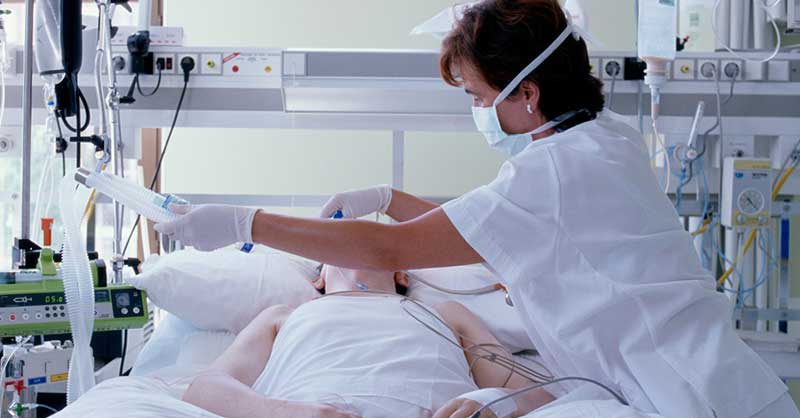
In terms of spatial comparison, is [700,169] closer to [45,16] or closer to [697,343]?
[697,343]

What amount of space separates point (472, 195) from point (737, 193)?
1567mm

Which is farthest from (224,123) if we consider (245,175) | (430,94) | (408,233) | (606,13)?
(606,13)

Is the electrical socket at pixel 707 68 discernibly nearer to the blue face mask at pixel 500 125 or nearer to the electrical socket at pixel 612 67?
the electrical socket at pixel 612 67

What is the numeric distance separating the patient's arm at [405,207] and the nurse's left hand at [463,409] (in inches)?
25.9

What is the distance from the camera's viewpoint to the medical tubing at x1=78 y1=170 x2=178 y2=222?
1.46 meters

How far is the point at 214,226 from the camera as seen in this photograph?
1410mm

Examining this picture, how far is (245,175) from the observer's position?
13.3ft

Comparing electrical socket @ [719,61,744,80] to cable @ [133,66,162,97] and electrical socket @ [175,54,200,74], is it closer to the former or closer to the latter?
electrical socket @ [175,54,200,74]

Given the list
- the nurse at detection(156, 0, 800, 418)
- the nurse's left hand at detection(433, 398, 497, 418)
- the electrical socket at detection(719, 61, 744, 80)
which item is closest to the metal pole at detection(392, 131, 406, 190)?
the electrical socket at detection(719, 61, 744, 80)

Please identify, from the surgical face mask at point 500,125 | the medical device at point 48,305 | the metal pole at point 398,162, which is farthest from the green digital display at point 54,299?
the metal pole at point 398,162

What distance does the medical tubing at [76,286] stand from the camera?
1.52 meters

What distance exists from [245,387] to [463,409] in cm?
42

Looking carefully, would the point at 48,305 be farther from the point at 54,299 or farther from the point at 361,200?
the point at 361,200

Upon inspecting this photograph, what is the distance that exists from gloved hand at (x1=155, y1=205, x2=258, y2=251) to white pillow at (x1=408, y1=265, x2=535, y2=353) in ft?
2.76
